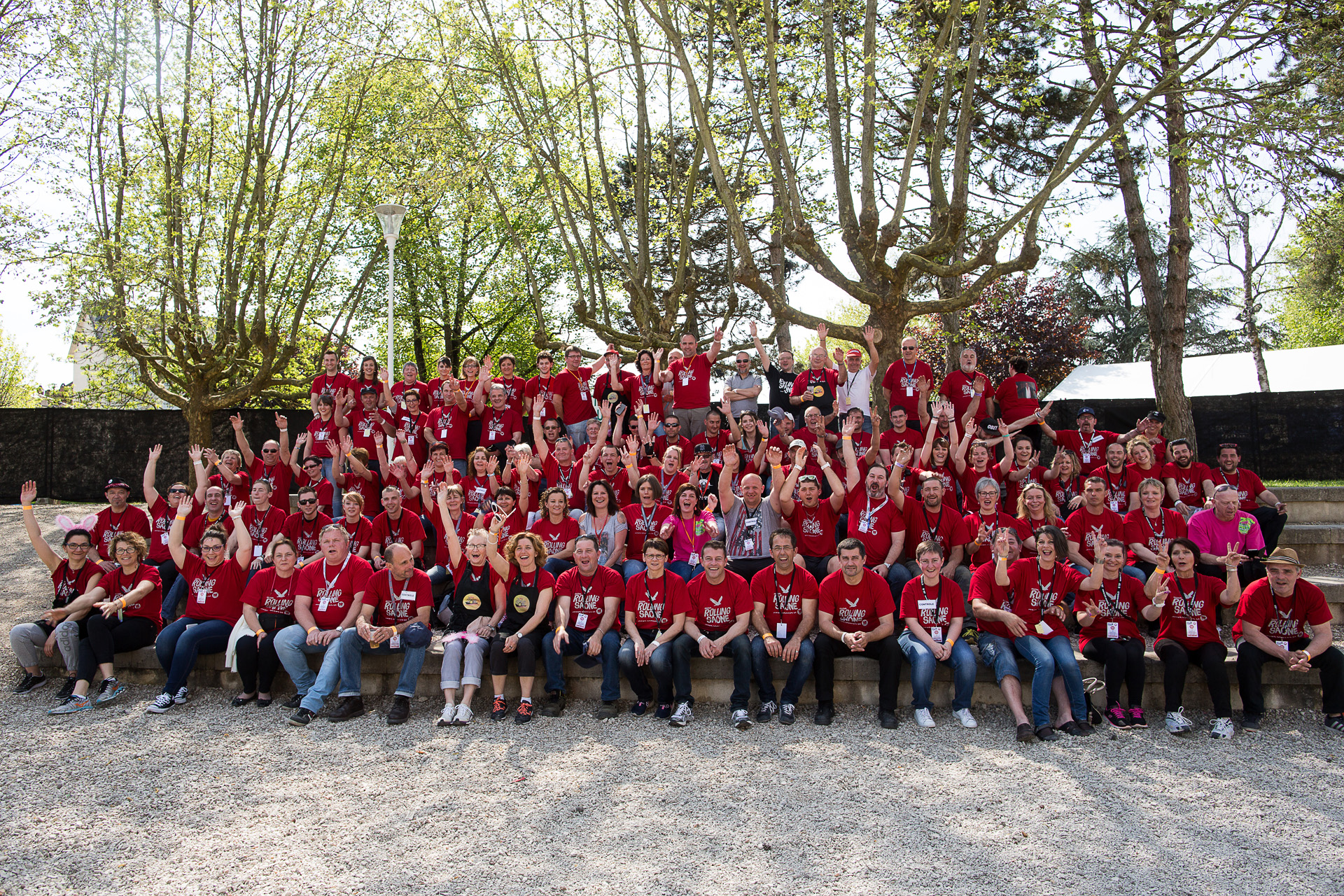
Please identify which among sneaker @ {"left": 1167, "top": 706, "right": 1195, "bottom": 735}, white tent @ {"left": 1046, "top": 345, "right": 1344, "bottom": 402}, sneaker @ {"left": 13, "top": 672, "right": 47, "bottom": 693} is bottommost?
sneaker @ {"left": 1167, "top": 706, "right": 1195, "bottom": 735}

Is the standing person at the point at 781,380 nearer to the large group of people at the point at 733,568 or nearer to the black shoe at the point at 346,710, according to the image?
the large group of people at the point at 733,568

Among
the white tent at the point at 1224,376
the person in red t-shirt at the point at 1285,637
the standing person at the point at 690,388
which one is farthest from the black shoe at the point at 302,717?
the white tent at the point at 1224,376

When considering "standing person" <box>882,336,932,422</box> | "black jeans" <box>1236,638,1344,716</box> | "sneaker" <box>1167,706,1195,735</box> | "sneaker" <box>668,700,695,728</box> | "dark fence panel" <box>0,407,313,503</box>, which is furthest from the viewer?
"dark fence panel" <box>0,407,313,503</box>

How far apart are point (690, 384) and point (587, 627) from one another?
395 centimetres

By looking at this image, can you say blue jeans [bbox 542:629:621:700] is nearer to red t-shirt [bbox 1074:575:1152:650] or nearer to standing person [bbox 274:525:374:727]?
standing person [bbox 274:525:374:727]

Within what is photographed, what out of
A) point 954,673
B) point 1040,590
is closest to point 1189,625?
point 1040,590

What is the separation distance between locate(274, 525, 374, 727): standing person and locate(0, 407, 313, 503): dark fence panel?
9943 mm

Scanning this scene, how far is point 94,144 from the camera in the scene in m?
13.2

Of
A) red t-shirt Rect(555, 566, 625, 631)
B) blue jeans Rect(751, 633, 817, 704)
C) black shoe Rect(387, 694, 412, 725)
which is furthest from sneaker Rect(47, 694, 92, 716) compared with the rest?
blue jeans Rect(751, 633, 817, 704)

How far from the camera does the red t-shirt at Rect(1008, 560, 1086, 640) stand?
577 cm

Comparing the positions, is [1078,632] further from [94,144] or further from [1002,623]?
[94,144]

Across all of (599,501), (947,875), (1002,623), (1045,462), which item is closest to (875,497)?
(1002,623)

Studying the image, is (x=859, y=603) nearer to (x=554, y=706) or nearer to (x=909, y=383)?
(x=554, y=706)

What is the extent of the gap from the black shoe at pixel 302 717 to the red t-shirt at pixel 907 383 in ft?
21.0
